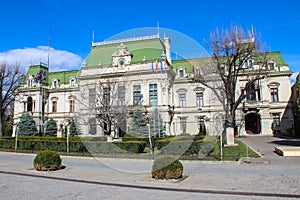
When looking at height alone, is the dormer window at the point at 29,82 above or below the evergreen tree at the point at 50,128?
above

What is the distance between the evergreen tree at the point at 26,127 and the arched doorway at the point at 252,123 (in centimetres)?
3635

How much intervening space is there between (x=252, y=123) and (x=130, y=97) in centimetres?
3355

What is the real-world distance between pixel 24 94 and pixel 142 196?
4875 cm

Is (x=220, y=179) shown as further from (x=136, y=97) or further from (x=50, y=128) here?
(x=50, y=128)

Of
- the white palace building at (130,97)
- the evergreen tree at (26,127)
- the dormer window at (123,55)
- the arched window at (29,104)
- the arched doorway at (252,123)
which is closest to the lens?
the white palace building at (130,97)

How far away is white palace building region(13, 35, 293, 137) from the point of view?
9492mm

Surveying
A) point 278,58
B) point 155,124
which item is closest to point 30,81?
point 155,124

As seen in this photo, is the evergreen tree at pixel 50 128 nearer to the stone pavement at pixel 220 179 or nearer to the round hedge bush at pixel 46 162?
the stone pavement at pixel 220 179

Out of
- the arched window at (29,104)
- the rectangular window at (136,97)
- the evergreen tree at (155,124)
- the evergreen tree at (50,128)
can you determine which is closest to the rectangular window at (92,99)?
the evergreen tree at (155,124)

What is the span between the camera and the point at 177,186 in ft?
30.4

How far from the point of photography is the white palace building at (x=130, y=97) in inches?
374

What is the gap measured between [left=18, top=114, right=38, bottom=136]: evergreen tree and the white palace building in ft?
11.4

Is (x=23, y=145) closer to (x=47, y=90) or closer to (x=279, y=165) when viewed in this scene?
(x=279, y=165)

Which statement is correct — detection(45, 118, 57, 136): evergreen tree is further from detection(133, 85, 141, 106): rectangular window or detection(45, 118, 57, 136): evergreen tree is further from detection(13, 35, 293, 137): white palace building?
detection(133, 85, 141, 106): rectangular window
